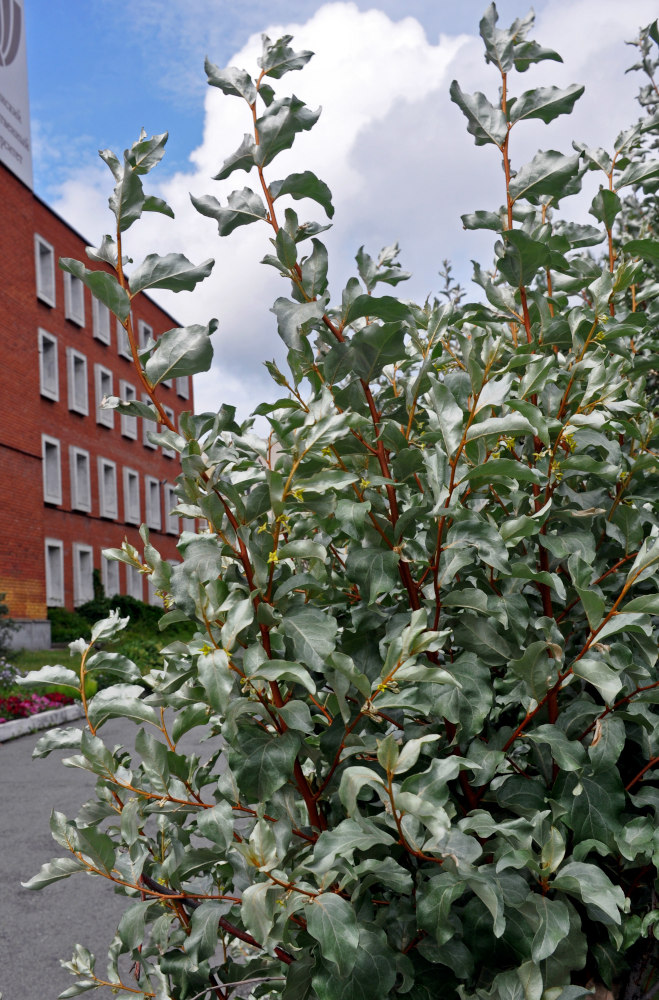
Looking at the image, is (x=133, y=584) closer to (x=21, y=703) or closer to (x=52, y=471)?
(x=52, y=471)

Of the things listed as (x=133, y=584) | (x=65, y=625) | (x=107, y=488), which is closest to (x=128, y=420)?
(x=107, y=488)

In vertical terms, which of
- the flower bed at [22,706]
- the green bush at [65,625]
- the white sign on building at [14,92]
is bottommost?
the flower bed at [22,706]

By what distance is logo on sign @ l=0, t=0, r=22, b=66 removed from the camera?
31.1 m

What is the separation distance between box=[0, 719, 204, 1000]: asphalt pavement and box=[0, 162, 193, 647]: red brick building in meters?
14.5

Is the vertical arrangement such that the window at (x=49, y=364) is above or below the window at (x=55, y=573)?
above

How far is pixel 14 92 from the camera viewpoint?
31312mm

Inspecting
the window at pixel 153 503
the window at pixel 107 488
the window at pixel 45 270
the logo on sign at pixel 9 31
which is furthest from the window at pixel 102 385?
the logo on sign at pixel 9 31

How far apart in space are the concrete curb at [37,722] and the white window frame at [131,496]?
73.0ft

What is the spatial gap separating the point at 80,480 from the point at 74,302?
23.3 ft

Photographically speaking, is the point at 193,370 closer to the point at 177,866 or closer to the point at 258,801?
the point at 258,801

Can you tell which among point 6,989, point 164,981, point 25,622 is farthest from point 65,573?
point 164,981

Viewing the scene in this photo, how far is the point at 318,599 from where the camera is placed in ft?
5.86

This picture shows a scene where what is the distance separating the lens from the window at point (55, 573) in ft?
98.3

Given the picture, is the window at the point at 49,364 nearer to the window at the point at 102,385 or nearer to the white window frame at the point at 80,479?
the white window frame at the point at 80,479
